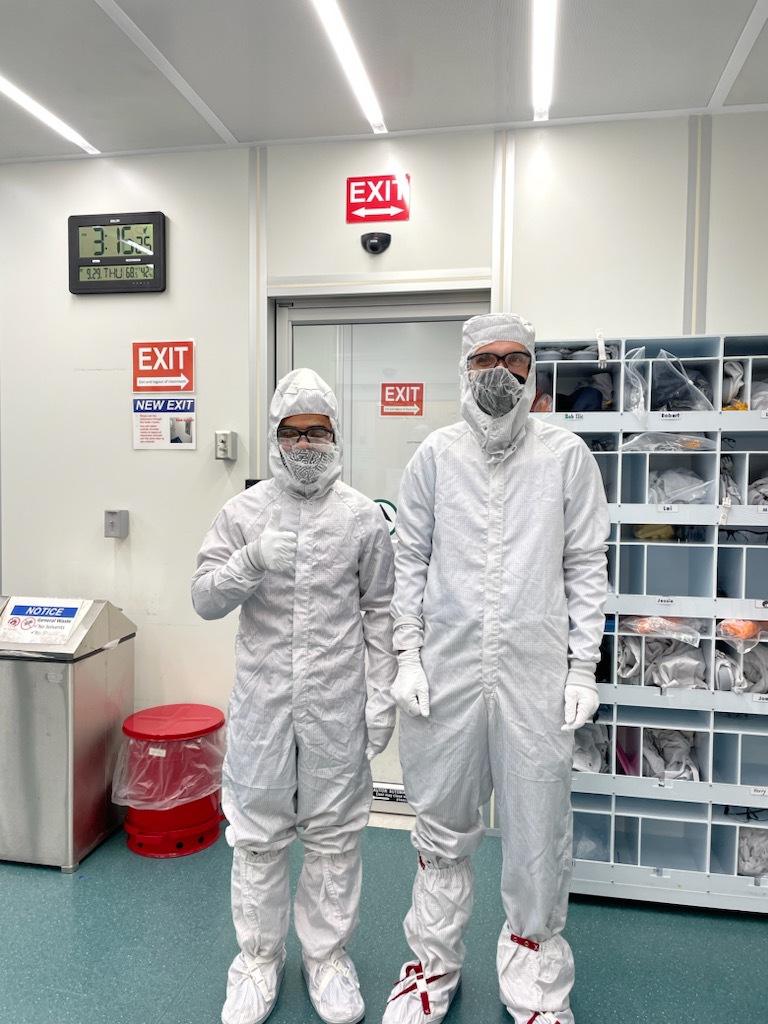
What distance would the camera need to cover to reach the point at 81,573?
299cm

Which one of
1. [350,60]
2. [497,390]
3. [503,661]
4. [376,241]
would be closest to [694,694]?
[503,661]

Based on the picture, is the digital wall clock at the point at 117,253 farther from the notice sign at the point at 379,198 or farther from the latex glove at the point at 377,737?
the latex glove at the point at 377,737

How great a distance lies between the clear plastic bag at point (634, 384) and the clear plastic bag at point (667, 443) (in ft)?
0.31

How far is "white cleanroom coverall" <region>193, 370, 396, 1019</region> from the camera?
5.52 ft

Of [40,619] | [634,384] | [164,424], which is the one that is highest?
[634,384]

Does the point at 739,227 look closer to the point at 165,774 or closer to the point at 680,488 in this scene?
the point at 680,488

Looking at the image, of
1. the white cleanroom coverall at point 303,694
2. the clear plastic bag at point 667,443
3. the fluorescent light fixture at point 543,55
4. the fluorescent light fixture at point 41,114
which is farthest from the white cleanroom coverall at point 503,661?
the fluorescent light fixture at point 41,114

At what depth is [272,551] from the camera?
5.29 feet

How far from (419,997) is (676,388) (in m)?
1.94

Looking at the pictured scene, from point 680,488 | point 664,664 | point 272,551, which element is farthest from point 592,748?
point 272,551

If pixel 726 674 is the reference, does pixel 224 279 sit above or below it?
above

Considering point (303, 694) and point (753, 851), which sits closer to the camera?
point (303, 694)

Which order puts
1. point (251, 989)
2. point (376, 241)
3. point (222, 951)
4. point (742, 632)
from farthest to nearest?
point (376, 241) → point (742, 632) → point (222, 951) → point (251, 989)

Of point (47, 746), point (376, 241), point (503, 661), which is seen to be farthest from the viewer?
point (376, 241)
